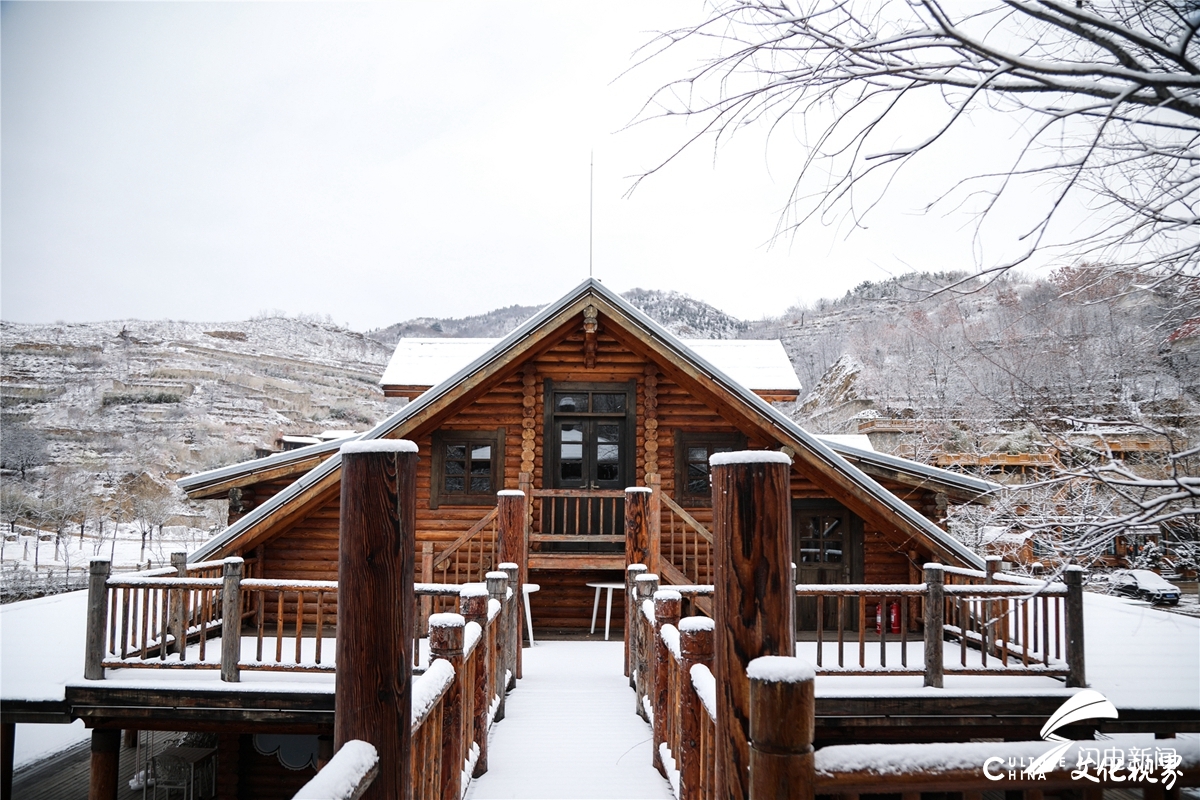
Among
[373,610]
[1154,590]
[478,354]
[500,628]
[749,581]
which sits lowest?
[1154,590]

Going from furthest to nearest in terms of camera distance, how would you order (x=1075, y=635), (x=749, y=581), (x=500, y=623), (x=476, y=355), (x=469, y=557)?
(x=476, y=355) → (x=469, y=557) → (x=1075, y=635) → (x=500, y=623) → (x=749, y=581)

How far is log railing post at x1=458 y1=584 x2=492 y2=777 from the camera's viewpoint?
5.55m

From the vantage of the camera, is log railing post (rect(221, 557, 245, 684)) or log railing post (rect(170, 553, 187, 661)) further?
log railing post (rect(170, 553, 187, 661))

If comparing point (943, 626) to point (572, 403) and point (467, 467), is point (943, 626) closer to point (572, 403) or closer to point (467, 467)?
point (572, 403)

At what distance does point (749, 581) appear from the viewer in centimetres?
229

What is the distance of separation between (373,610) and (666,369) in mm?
10605

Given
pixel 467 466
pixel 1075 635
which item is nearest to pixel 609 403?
pixel 467 466

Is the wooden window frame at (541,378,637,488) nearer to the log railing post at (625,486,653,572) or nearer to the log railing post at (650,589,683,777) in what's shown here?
the log railing post at (625,486,653,572)

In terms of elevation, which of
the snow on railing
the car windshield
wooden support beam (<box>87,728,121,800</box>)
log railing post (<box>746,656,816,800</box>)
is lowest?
wooden support beam (<box>87,728,121,800</box>)

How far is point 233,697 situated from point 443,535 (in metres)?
5.27

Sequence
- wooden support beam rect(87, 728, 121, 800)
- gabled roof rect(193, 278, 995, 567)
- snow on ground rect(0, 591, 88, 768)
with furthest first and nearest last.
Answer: gabled roof rect(193, 278, 995, 567)
snow on ground rect(0, 591, 88, 768)
wooden support beam rect(87, 728, 121, 800)

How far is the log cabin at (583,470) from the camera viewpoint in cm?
1175

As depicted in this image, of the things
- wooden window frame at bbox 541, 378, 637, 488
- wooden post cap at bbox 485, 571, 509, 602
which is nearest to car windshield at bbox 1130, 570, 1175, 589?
wooden window frame at bbox 541, 378, 637, 488

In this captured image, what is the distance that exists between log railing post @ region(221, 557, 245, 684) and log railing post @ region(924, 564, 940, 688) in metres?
7.66
